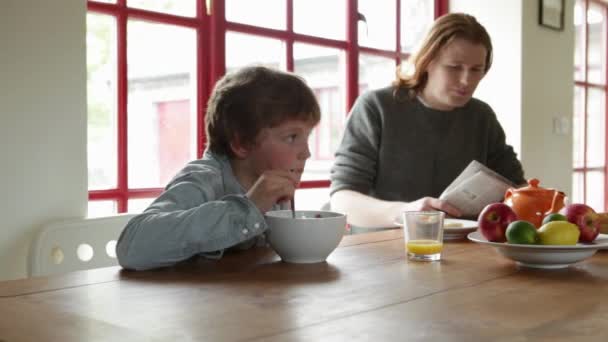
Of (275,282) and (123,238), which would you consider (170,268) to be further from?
(275,282)

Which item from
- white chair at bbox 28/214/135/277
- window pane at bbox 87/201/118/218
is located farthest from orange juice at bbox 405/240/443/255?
window pane at bbox 87/201/118/218

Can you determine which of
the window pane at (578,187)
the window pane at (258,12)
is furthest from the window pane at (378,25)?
the window pane at (578,187)

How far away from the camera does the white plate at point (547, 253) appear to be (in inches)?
40.5

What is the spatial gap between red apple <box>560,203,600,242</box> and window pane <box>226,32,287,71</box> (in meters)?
1.30

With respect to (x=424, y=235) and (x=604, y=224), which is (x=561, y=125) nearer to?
(x=604, y=224)

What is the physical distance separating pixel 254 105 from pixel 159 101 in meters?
0.87

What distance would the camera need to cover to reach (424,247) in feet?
3.71

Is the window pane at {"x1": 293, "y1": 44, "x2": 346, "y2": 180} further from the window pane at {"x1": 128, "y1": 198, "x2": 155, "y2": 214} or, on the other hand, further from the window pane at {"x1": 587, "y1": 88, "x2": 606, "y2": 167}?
the window pane at {"x1": 587, "y1": 88, "x2": 606, "y2": 167}

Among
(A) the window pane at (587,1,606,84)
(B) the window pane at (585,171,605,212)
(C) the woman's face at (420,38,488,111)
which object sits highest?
(A) the window pane at (587,1,606,84)

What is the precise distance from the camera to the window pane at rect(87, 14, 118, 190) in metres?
1.96

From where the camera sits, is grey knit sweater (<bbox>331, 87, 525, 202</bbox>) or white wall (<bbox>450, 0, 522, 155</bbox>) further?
white wall (<bbox>450, 0, 522, 155</bbox>)

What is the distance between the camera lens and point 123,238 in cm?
106

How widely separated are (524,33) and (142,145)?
78.4 inches

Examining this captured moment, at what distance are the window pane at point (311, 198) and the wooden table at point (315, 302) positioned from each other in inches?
59.4
